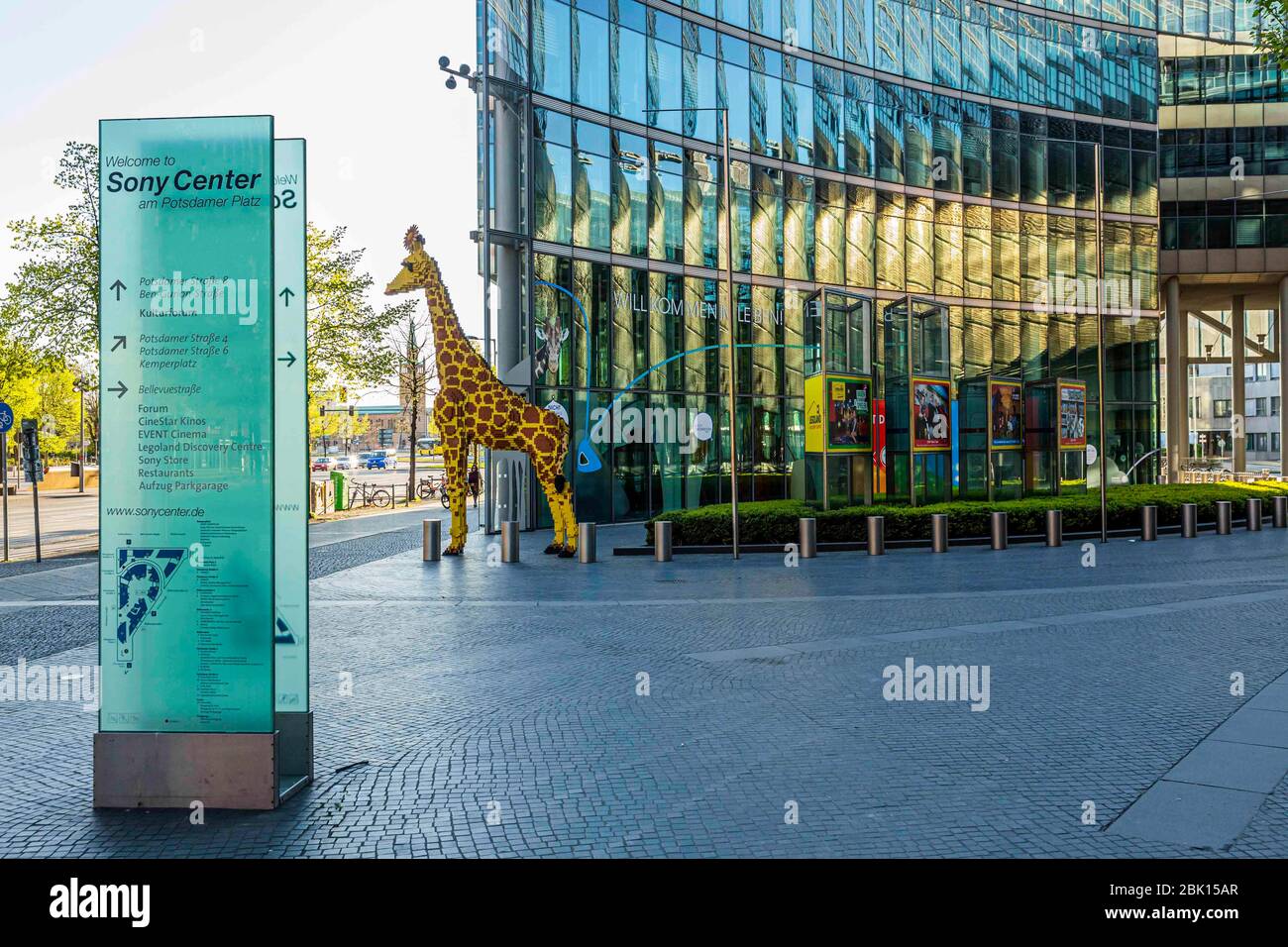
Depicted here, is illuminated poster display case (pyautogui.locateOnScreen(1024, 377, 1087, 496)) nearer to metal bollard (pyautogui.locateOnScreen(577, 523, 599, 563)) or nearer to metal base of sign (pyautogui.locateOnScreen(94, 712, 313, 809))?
metal bollard (pyautogui.locateOnScreen(577, 523, 599, 563))

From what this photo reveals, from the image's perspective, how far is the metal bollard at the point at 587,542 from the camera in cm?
1917

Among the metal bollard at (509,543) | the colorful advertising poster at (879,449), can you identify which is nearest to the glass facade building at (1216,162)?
the colorful advertising poster at (879,449)

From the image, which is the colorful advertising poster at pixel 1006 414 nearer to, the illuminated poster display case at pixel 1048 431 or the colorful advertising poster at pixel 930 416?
the illuminated poster display case at pixel 1048 431

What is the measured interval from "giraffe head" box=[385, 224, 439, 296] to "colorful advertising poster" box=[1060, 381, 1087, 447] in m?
18.3

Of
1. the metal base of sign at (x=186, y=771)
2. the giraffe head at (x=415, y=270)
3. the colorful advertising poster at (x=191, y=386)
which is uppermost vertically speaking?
the giraffe head at (x=415, y=270)

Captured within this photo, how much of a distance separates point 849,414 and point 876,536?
407 centimetres

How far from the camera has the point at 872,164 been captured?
116 feet

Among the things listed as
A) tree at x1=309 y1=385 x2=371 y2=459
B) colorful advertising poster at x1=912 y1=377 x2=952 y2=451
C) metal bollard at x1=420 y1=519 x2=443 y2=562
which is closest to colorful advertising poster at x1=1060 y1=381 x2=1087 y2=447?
colorful advertising poster at x1=912 y1=377 x2=952 y2=451

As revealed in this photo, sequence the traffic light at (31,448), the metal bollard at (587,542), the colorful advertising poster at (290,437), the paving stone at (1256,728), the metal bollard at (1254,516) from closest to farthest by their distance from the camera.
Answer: the colorful advertising poster at (290,437), the paving stone at (1256,728), the metal bollard at (587,542), the traffic light at (31,448), the metal bollard at (1254,516)

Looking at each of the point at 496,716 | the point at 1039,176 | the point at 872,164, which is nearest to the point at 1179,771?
the point at 496,716

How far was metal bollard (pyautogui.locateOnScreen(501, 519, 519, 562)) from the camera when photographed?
1927 cm

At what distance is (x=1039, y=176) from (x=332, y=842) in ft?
136

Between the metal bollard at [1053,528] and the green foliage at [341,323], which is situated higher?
the green foliage at [341,323]

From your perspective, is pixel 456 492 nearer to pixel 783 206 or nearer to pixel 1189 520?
pixel 783 206
